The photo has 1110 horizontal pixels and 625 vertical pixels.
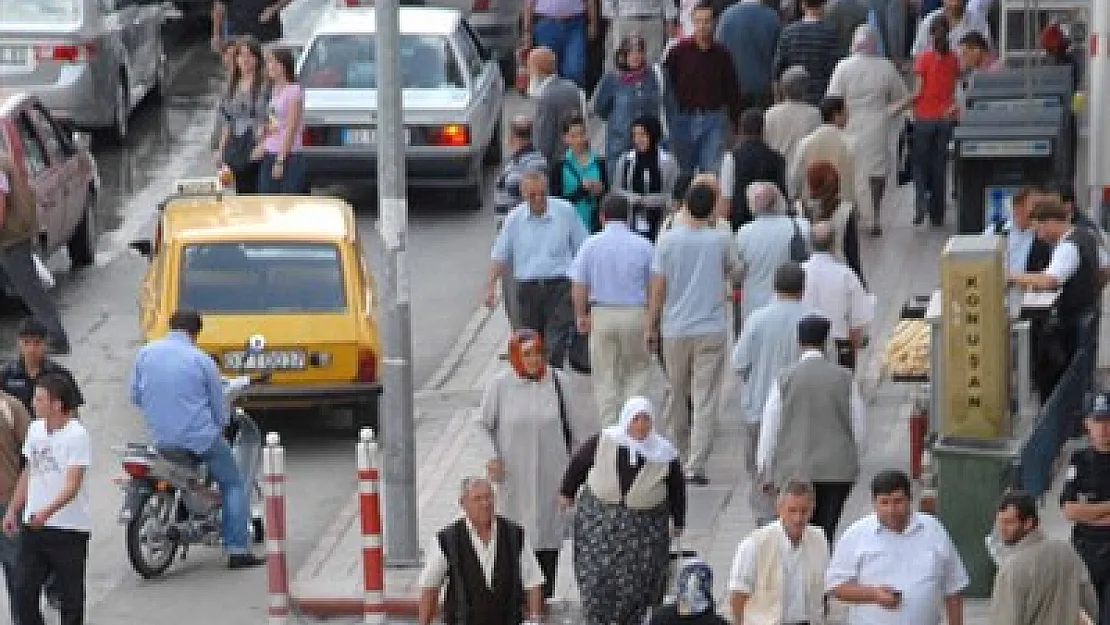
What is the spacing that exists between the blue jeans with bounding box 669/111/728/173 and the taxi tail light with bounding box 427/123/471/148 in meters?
2.72

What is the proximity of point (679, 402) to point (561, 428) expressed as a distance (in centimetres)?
304

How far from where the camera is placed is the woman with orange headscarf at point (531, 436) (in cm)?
1742

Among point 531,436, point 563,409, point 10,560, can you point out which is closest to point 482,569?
point 531,436

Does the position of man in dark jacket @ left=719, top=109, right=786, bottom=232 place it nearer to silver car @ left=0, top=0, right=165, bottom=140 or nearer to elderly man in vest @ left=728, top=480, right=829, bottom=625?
elderly man in vest @ left=728, top=480, right=829, bottom=625

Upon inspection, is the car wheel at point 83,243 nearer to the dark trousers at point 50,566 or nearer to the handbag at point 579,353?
the handbag at point 579,353

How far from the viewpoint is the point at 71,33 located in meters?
29.9

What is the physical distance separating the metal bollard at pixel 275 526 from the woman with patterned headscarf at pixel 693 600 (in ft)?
12.1

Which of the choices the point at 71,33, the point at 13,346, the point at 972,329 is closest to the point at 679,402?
the point at 972,329

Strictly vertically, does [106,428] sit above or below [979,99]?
below

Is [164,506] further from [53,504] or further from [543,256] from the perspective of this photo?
[543,256]

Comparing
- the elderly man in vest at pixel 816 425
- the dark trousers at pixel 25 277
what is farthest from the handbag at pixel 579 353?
the dark trousers at pixel 25 277

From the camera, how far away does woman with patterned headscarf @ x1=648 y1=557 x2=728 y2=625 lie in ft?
47.6

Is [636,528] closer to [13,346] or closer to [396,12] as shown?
[396,12]

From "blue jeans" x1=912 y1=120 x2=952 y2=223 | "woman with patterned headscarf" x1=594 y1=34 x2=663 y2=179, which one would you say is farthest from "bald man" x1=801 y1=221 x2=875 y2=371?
"blue jeans" x1=912 y1=120 x2=952 y2=223
